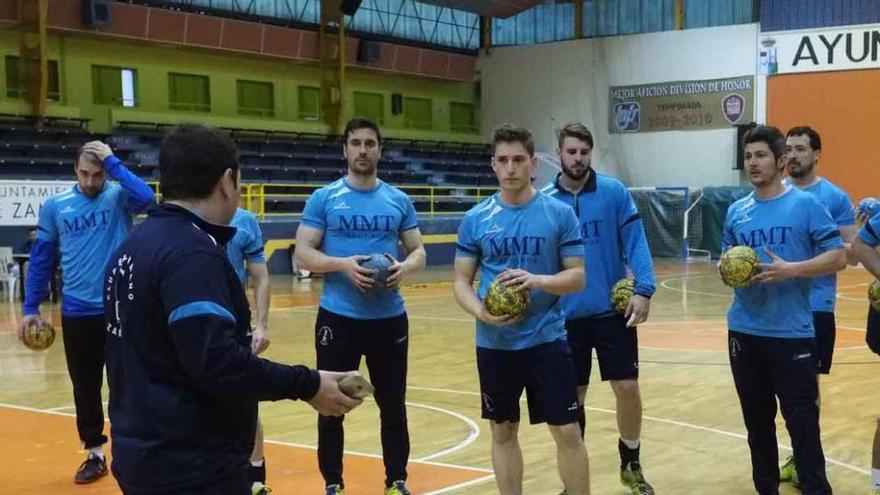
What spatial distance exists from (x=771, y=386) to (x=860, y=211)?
1.44 metres

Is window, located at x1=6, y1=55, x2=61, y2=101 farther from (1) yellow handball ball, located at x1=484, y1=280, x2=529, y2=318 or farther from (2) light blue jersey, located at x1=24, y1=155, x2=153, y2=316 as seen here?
(1) yellow handball ball, located at x1=484, y1=280, x2=529, y2=318

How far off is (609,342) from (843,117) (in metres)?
25.9

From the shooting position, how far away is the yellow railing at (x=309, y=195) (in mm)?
22672

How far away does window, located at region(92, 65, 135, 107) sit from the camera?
85.7 feet

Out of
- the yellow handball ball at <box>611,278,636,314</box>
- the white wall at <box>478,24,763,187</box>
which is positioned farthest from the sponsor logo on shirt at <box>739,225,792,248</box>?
the white wall at <box>478,24,763,187</box>

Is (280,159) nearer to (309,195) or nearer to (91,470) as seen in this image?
(309,195)

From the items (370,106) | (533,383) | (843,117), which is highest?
(370,106)

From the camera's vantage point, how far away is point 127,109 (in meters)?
26.1

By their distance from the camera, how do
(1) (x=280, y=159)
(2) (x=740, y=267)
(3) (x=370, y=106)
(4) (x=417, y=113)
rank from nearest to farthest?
(2) (x=740, y=267), (1) (x=280, y=159), (3) (x=370, y=106), (4) (x=417, y=113)

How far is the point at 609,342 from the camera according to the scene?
5480 mm

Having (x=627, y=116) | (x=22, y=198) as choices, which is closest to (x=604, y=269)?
(x=22, y=198)

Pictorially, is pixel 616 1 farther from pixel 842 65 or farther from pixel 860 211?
pixel 860 211

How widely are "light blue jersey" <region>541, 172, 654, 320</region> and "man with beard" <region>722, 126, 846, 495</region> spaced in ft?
2.05

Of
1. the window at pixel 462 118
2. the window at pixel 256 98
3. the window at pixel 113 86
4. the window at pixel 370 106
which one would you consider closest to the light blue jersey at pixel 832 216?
the window at pixel 113 86
